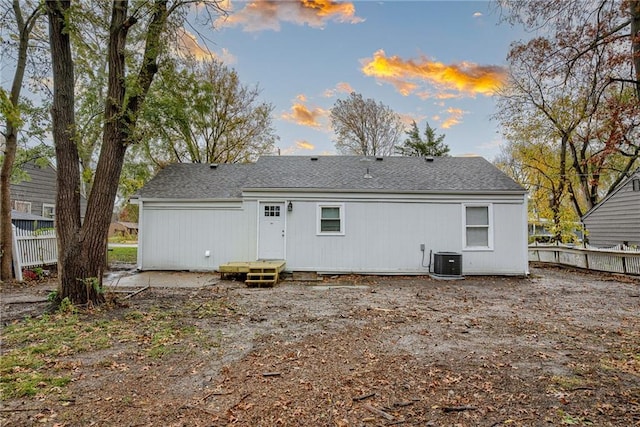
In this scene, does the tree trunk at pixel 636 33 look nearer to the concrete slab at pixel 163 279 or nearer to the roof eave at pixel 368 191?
the roof eave at pixel 368 191

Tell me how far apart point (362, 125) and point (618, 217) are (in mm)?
15932

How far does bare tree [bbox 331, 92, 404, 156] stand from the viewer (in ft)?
80.7

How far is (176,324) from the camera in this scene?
5160 millimetres

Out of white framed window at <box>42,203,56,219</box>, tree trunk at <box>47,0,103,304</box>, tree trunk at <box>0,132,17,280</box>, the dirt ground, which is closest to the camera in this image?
the dirt ground

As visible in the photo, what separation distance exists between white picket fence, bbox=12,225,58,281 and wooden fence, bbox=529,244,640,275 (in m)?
16.8

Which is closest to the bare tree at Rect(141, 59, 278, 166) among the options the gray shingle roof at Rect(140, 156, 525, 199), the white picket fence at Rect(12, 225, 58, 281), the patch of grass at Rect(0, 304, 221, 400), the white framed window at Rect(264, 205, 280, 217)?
the gray shingle roof at Rect(140, 156, 525, 199)

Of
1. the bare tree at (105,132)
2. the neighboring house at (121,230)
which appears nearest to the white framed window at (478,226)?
the bare tree at (105,132)

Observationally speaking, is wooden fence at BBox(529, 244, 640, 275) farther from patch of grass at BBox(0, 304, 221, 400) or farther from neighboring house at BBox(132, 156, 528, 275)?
patch of grass at BBox(0, 304, 221, 400)

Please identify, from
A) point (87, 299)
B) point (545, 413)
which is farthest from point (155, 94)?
point (545, 413)

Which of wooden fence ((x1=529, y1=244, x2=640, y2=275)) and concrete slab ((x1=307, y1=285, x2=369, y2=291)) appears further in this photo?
wooden fence ((x1=529, y1=244, x2=640, y2=275))

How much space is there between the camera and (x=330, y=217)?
1054 centimetres

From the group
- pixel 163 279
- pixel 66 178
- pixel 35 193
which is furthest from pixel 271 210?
pixel 35 193

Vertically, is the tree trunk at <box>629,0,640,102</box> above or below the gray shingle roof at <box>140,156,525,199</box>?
above

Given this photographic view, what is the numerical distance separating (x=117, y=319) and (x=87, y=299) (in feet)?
3.01
